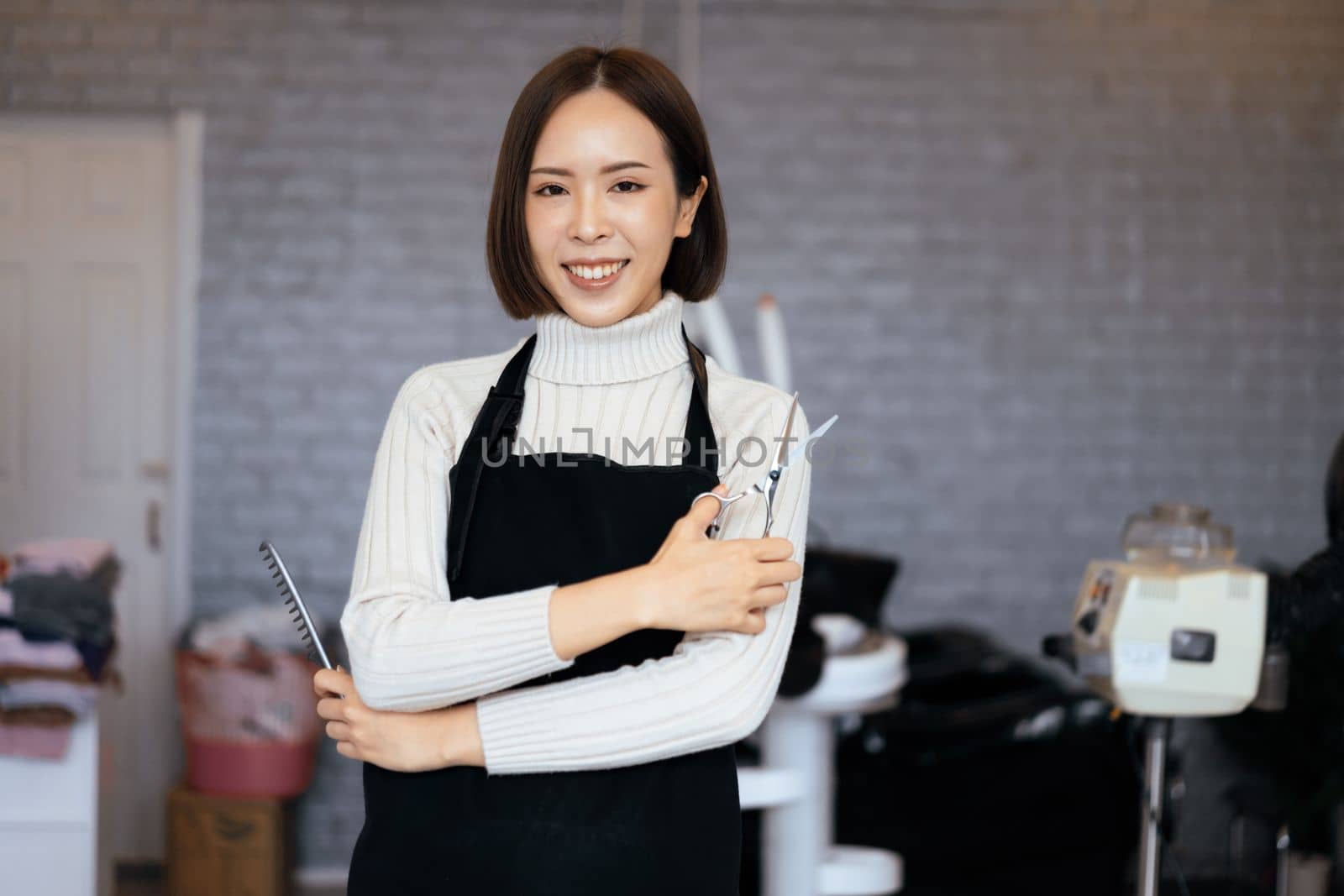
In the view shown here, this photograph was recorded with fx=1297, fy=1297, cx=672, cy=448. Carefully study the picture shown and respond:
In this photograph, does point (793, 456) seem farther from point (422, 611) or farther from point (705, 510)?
point (422, 611)

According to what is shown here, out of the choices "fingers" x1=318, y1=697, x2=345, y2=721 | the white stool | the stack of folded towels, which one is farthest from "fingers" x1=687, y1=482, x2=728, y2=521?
the stack of folded towels

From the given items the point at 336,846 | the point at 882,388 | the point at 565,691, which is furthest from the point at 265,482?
the point at 565,691

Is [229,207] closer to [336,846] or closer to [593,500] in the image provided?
[336,846]

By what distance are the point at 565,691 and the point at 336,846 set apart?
3.28 metres

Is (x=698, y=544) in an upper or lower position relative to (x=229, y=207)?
lower

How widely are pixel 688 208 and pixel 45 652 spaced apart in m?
1.85

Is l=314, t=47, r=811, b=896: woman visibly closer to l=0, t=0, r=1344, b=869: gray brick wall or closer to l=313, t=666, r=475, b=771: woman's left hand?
l=313, t=666, r=475, b=771: woman's left hand

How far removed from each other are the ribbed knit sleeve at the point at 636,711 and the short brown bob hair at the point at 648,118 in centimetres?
38

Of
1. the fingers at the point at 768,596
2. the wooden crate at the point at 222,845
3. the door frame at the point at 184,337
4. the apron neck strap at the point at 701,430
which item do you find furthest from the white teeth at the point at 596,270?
the door frame at the point at 184,337

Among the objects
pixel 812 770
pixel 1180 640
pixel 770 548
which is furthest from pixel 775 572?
pixel 812 770

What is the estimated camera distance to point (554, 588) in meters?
1.13

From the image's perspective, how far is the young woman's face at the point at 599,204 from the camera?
1.21m

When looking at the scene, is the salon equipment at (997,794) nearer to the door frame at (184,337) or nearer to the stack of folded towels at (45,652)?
the stack of folded towels at (45,652)

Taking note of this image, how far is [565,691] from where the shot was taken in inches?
45.3
